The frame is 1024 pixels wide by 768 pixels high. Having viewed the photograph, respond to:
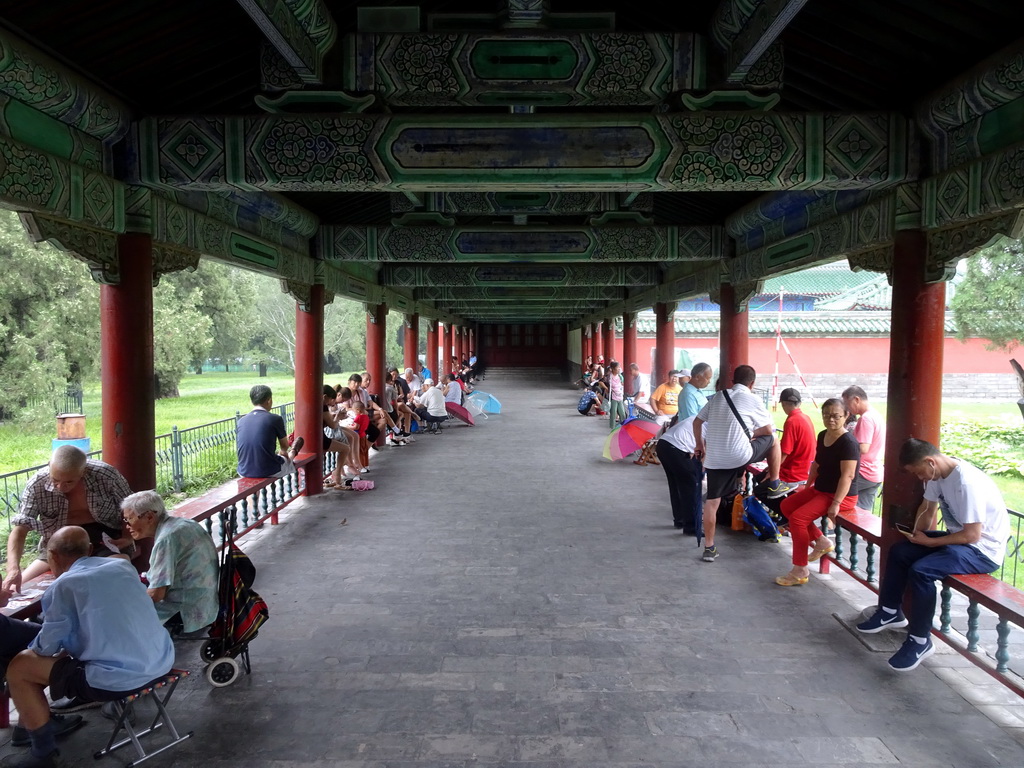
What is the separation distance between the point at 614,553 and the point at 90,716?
3866 mm

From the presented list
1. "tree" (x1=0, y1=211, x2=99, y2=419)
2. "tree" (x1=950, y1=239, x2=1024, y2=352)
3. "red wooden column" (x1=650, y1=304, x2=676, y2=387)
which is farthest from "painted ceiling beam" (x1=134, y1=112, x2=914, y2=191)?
"tree" (x1=0, y1=211, x2=99, y2=419)

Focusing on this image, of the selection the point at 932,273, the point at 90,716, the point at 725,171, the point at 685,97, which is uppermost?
the point at 685,97

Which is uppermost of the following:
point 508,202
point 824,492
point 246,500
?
point 508,202

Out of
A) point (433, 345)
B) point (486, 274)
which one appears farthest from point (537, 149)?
point (433, 345)

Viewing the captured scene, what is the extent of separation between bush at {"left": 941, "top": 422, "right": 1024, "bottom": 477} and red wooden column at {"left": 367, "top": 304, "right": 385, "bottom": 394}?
9.29 m

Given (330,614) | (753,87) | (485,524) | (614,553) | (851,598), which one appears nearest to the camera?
(753,87)

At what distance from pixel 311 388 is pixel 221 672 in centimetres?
468

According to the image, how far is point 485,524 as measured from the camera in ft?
22.1

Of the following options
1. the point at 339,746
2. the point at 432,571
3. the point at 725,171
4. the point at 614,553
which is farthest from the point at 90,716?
the point at 725,171

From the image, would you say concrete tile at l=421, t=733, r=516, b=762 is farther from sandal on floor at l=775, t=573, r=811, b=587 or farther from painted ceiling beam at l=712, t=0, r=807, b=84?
painted ceiling beam at l=712, t=0, r=807, b=84

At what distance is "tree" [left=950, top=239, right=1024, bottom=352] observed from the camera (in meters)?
11.8

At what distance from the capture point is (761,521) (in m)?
6.14

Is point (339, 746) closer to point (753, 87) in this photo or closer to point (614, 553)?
point (614, 553)

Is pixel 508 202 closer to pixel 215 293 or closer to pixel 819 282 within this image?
pixel 215 293
